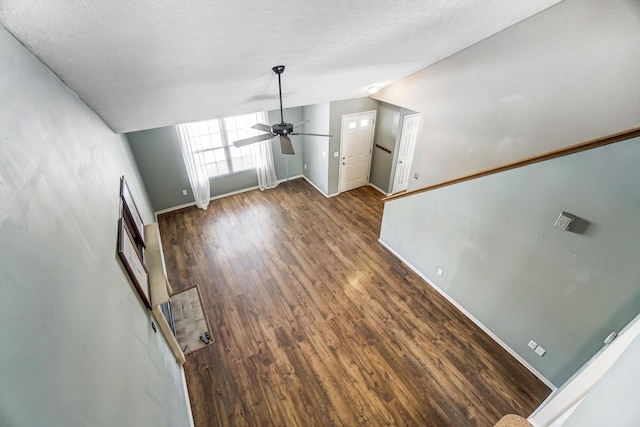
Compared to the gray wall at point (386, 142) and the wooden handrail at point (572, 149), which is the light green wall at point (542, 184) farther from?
the gray wall at point (386, 142)

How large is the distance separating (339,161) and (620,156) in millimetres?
Answer: 4772

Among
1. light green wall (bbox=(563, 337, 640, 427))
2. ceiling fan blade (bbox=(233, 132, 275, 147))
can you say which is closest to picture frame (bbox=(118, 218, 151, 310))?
ceiling fan blade (bbox=(233, 132, 275, 147))

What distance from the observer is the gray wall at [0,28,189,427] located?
796 millimetres

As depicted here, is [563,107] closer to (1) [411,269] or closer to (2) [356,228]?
(1) [411,269]

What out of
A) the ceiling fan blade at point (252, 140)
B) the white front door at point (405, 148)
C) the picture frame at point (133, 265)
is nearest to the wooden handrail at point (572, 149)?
the ceiling fan blade at point (252, 140)

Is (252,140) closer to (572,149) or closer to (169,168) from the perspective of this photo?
(572,149)

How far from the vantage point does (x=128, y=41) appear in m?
1.74

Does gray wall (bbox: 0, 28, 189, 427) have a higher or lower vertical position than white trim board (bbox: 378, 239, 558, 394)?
higher

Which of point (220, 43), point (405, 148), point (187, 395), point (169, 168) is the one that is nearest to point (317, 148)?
point (405, 148)

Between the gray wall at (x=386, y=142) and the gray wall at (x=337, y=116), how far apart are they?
0.33m

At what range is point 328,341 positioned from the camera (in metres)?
3.69

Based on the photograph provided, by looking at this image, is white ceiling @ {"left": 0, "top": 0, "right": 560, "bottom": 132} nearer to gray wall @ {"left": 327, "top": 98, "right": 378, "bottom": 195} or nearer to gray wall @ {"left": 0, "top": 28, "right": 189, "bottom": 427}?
gray wall @ {"left": 0, "top": 28, "right": 189, "bottom": 427}

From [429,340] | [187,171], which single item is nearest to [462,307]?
[429,340]

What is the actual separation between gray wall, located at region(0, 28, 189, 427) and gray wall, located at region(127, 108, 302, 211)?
358 centimetres
